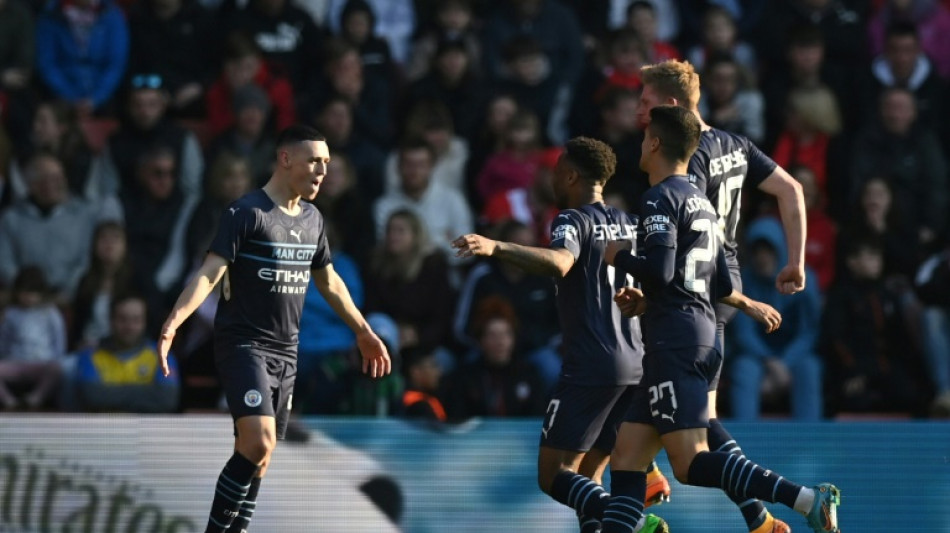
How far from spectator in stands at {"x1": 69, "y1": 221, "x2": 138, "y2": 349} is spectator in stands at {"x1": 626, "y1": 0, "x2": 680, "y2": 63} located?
16.0ft

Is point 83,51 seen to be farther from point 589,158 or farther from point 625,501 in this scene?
point 625,501

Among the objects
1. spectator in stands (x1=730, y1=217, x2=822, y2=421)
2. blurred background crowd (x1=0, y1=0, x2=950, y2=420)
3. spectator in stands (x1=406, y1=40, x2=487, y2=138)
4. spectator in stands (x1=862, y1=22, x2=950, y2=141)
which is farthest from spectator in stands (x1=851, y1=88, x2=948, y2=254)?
spectator in stands (x1=406, y1=40, x2=487, y2=138)

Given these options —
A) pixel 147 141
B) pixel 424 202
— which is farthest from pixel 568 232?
pixel 147 141

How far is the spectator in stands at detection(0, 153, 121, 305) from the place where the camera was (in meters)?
13.9

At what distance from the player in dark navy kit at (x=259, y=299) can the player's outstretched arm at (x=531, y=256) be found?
1119 mm

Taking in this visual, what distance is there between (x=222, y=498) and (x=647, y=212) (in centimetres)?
265

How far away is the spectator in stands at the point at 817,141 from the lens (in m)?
14.4

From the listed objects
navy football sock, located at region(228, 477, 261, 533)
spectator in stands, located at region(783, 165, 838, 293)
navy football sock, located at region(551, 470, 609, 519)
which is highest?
spectator in stands, located at region(783, 165, 838, 293)

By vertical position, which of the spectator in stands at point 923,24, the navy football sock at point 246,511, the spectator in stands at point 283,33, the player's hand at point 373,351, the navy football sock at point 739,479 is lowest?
the navy football sock at point 246,511

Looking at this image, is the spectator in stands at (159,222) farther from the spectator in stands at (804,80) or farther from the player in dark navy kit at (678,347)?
the player in dark navy kit at (678,347)

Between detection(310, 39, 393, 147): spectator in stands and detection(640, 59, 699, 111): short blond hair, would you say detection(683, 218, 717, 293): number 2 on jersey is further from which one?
detection(310, 39, 393, 147): spectator in stands

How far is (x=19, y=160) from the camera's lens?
14.5 m

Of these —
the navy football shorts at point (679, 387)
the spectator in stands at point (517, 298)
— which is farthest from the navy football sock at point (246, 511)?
the spectator in stands at point (517, 298)

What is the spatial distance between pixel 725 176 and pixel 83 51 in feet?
26.4
